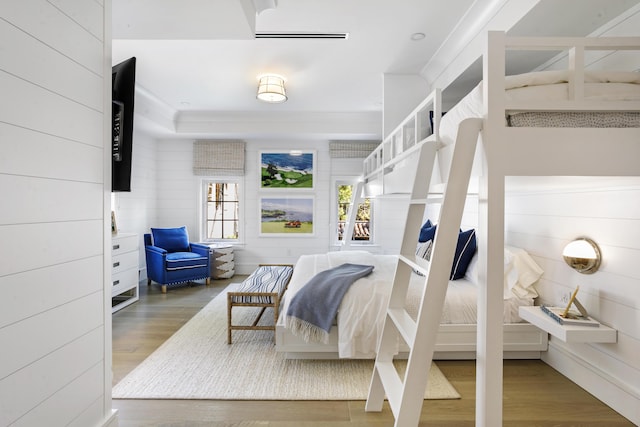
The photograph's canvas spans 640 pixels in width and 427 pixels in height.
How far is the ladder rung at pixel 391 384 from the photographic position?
4.67 ft

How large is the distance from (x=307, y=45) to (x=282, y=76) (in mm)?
728

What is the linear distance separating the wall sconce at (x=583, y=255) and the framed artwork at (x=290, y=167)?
3.95 metres

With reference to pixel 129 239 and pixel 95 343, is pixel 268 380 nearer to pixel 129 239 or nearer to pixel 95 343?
pixel 95 343

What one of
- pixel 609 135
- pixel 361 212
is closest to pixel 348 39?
pixel 609 135

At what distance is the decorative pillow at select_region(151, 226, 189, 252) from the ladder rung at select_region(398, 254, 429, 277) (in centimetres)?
408

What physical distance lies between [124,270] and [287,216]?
257cm

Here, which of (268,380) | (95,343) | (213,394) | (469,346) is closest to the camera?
(95,343)

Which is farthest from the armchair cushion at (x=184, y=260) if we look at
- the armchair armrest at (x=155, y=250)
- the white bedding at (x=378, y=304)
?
the white bedding at (x=378, y=304)

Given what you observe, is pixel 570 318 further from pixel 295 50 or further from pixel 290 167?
pixel 290 167

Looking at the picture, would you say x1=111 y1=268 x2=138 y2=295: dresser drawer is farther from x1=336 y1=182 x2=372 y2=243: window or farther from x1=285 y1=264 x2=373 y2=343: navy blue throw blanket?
x1=336 y1=182 x2=372 y2=243: window

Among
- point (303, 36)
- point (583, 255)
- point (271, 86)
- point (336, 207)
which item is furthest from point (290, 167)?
point (583, 255)

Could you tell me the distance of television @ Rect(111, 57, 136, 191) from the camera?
5.48ft

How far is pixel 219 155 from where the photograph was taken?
5.51 metres

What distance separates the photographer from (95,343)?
151cm
